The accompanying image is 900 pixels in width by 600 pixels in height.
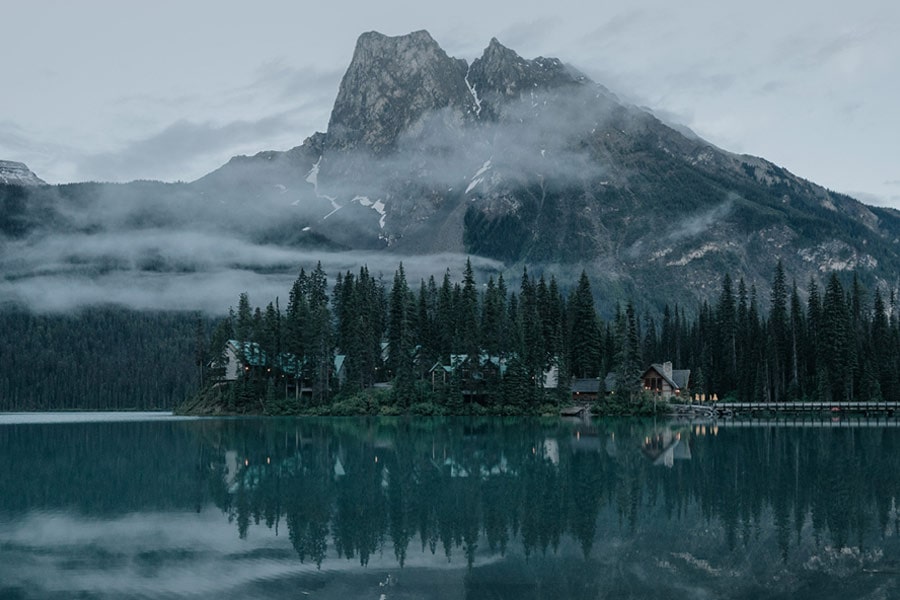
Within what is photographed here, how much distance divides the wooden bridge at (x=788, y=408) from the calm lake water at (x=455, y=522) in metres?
43.3

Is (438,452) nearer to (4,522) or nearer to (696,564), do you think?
(4,522)

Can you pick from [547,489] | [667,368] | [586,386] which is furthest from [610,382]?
[547,489]

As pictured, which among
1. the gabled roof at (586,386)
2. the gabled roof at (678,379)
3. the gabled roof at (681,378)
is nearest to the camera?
the gabled roof at (586,386)

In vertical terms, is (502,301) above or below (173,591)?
above

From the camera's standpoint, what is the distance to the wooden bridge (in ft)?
341

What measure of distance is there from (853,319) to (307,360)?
78.7 metres

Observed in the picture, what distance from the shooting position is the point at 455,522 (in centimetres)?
3250

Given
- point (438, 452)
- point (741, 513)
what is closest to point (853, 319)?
point (438, 452)

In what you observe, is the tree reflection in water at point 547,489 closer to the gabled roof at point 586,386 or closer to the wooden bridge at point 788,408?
the wooden bridge at point 788,408

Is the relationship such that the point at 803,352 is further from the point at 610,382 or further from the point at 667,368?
the point at 610,382

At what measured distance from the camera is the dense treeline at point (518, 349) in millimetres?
115062

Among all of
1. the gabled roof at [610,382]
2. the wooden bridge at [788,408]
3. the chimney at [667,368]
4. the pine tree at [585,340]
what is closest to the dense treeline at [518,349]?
the pine tree at [585,340]

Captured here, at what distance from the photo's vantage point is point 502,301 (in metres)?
136

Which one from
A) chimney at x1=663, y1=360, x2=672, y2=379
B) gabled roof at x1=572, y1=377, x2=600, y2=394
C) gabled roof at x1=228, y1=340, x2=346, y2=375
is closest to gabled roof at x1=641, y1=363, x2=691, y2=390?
chimney at x1=663, y1=360, x2=672, y2=379
